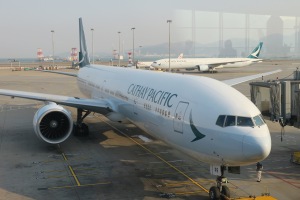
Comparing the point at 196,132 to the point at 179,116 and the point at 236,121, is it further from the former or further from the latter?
the point at 236,121

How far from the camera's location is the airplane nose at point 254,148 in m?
10.3

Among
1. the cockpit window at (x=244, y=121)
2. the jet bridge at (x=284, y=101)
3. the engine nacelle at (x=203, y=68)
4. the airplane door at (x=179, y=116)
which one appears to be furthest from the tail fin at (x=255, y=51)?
the cockpit window at (x=244, y=121)

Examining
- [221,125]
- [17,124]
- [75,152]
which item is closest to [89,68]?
[17,124]

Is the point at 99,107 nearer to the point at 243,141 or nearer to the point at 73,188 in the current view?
the point at 73,188

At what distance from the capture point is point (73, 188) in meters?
13.8

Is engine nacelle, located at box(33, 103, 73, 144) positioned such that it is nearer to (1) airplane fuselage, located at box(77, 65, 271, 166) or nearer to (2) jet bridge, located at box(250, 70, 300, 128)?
(1) airplane fuselage, located at box(77, 65, 271, 166)

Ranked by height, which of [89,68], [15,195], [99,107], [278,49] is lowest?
[15,195]

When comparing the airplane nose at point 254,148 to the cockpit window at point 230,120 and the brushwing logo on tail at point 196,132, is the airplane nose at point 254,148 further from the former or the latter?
the brushwing logo on tail at point 196,132

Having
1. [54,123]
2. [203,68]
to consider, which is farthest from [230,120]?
[203,68]

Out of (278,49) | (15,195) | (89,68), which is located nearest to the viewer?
(15,195)

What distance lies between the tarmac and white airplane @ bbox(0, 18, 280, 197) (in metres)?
1.61

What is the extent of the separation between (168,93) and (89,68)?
17.9 m

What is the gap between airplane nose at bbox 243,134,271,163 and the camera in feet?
33.9

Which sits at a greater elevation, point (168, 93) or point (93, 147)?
point (168, 93)
